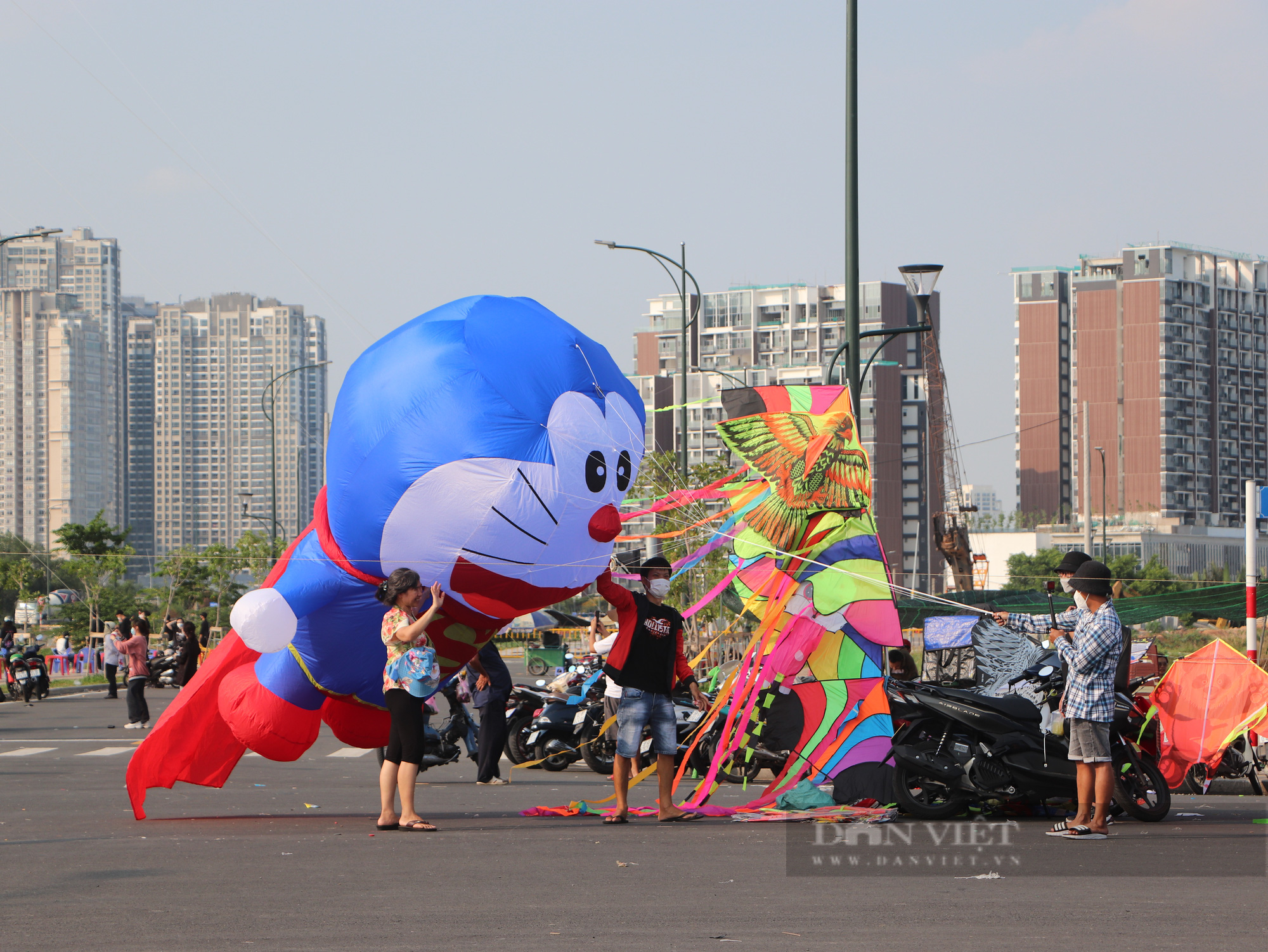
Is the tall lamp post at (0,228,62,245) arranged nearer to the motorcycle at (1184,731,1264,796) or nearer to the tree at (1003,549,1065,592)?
the motorcycle at (1184,731,1264,796)

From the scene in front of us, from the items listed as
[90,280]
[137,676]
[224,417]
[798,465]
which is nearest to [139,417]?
[224,417]

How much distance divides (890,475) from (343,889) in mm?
139591

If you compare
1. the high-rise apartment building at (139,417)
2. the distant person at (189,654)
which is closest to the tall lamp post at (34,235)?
the distant person at (189,654)

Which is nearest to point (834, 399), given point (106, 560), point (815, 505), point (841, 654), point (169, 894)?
point (815, 505)

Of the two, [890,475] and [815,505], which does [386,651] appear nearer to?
[815,505]

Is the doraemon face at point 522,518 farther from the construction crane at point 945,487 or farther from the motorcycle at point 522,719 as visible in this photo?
the construction crane at point 945,487

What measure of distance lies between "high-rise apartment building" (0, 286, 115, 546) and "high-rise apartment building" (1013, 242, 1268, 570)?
92.1m

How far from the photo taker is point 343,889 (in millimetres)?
7070

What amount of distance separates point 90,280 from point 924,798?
143 meters

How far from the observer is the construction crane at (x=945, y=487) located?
220 ft

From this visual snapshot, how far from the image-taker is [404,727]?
8984 mm

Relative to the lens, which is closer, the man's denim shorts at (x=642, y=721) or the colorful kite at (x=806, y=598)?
the man's denim shorts at (x=642, y=721)

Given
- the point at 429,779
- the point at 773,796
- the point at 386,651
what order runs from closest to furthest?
the point at 386,651 → the point at 773,796 → the point at 429,779

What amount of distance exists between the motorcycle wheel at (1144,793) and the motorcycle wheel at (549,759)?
6.18m
